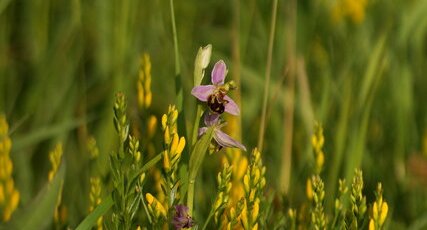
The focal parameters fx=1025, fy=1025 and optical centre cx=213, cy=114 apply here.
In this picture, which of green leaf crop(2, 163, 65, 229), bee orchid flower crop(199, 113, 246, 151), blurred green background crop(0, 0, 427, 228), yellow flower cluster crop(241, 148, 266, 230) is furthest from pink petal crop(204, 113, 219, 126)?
blurred green background crop(0, 0, 427, 228)

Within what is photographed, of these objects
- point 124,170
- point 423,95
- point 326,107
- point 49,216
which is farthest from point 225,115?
point 124,170

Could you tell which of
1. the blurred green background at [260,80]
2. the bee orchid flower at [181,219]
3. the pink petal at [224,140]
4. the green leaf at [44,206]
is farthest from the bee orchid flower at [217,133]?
the blurred green background at [260,80]

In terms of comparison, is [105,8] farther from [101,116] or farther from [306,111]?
[306,111]

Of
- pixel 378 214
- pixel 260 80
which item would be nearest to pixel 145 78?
pixel 378 214

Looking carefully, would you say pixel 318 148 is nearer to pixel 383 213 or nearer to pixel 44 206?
pixel 383 213

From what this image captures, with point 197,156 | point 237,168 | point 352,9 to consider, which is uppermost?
point 197,156

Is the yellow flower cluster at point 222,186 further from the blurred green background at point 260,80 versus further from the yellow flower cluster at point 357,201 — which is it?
the blurred green background at point 260,80
